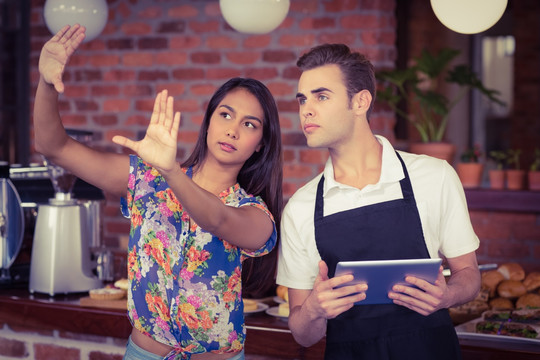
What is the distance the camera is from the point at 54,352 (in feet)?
9.04

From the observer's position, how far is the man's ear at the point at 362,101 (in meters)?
1.98

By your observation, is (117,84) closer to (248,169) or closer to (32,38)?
Result: (32,38)

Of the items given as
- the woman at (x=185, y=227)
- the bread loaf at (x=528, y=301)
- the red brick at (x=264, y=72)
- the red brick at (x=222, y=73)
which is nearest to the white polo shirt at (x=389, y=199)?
the woman at (x=185, y=227)

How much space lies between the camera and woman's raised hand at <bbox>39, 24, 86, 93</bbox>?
78.3 inches

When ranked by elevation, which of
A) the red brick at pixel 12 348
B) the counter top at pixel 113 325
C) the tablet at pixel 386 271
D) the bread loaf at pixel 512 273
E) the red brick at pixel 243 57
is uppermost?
the red brick at pixel 243 57

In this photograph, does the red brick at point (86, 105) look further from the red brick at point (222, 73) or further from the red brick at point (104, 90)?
the red brick at point (222, 73)

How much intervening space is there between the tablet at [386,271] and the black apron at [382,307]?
138 millimetres

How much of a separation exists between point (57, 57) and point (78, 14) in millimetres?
774

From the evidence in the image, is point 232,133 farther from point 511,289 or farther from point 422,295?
point 511,289

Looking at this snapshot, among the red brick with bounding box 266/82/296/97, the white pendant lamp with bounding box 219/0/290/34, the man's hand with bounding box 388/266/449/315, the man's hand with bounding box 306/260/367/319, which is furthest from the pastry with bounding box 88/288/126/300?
the red brick with bounding box 266/82/296/97

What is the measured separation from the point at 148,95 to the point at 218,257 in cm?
230

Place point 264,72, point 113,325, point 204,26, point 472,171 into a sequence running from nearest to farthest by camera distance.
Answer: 1. point 113,325
2. point 264,72
3. point 204,26
4. point 472,171

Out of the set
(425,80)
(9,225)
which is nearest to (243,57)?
(425,80)

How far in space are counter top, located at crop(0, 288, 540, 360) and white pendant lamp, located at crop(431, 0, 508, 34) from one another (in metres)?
0.95
